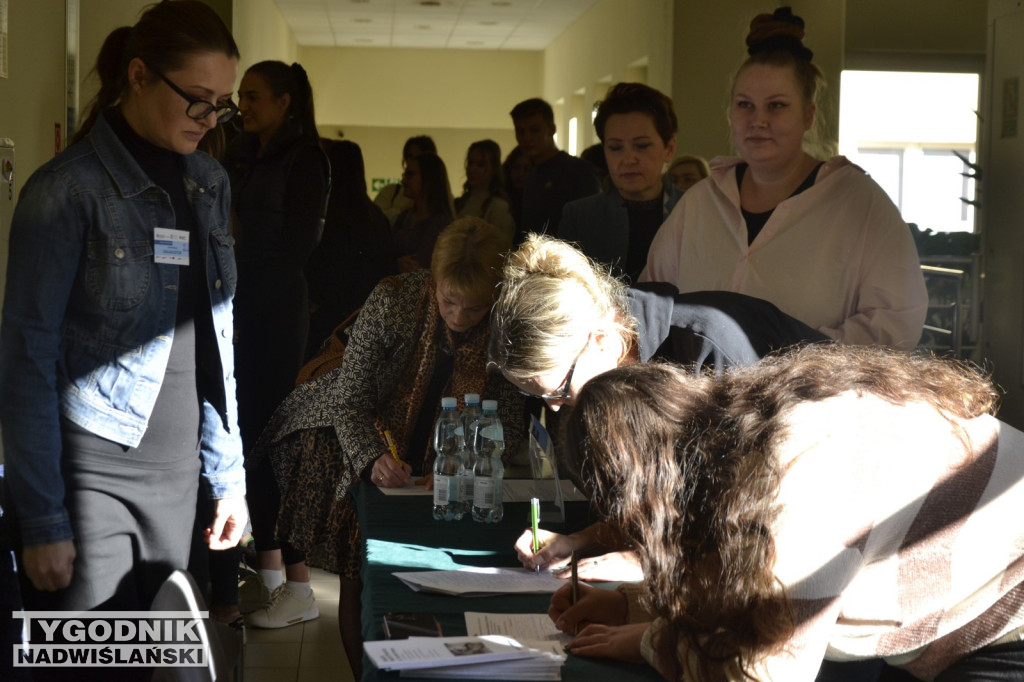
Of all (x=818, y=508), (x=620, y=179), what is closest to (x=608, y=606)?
(x=818, y=508)

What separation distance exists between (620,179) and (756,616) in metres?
2.16

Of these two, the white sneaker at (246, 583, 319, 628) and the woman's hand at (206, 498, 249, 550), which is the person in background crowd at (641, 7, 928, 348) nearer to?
the woman's hand at (206, 498, 249, 550)

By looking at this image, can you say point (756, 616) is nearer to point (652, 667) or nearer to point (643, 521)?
point (643, 521)

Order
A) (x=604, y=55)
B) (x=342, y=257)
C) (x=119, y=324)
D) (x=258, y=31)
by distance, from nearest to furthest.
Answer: (x=119, y=324) < (x=342, y=257) < (x=258, y=31) < (x=604, y=55)

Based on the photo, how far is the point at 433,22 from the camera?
12.1 meters

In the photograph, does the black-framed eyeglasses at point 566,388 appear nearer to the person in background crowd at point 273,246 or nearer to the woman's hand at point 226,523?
the woman's hand at point 226,523

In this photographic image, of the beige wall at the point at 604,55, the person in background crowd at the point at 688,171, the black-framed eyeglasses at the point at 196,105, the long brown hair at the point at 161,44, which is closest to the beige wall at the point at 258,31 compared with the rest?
the beige wall at the point at 604,55

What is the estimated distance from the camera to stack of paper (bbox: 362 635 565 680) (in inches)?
56.3

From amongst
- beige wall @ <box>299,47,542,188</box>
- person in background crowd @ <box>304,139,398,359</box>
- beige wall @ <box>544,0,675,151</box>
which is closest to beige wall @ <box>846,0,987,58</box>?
beige wall @ <box>544,0,675,151</box>

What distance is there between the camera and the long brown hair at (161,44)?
70.2 inches

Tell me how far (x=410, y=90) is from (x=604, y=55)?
5.23 meters

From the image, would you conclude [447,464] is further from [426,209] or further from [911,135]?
[911,135]

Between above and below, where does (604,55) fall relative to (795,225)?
above

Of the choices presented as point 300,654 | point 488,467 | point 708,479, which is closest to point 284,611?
point 300,654
